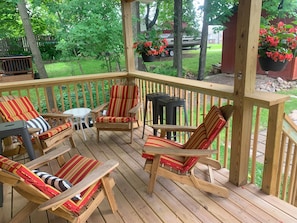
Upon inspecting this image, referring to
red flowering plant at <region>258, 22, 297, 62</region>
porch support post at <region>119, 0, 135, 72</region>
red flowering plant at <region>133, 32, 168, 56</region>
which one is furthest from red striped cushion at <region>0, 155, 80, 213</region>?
porch support post at <region>119, 0, 135, 72</region>

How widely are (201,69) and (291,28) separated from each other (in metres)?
7.22

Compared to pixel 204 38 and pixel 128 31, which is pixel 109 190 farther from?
pixel 204 38

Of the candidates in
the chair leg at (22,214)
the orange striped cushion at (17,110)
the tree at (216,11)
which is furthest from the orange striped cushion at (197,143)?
the tree at (216,11)

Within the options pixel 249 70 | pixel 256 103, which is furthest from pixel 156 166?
pixel 249 70

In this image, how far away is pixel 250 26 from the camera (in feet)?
6.59

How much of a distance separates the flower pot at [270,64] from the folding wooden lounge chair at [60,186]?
1.64 m

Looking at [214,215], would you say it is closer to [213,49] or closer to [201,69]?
[201,69]

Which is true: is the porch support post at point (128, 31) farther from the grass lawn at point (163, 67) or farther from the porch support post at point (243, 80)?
the porch support post at point (243, 80)

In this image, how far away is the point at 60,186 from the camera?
166cm

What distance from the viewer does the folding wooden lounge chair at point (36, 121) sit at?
9.71 ft

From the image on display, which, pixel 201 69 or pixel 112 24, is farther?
pixel 201 69

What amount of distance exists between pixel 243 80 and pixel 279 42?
0.42m

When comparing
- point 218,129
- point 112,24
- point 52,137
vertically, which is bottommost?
point 52,137

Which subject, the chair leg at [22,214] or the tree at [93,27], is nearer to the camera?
the chair leg at [22,214]
